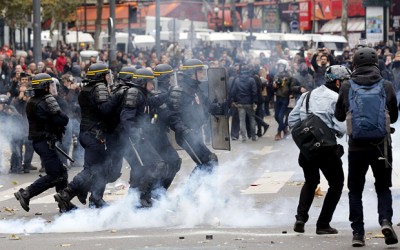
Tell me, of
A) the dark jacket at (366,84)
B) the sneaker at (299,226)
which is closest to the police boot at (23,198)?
the sneaker at (299,226)

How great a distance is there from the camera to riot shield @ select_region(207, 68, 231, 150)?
13.3 m

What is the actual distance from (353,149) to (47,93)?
4.91 m

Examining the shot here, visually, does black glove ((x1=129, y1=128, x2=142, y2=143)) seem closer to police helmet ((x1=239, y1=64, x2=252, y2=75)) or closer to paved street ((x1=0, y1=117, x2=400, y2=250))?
paved street ((x1=0, y1=117, x2=400, y2=250))

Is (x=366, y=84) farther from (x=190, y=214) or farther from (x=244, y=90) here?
(x=244, y=90)

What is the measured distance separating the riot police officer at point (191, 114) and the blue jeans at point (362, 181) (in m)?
2.91

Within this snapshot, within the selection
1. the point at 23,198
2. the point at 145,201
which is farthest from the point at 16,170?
the point at 145,201

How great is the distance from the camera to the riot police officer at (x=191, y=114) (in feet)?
41.7

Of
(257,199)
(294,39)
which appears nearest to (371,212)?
(257,199)

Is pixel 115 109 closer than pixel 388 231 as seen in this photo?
No

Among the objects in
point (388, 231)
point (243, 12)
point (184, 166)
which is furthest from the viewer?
point (243, 12)

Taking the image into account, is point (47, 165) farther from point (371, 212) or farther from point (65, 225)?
point (371, 212)

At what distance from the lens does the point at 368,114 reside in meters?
9.72

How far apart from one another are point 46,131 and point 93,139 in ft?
3.47

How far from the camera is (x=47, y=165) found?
1348 centimetres
